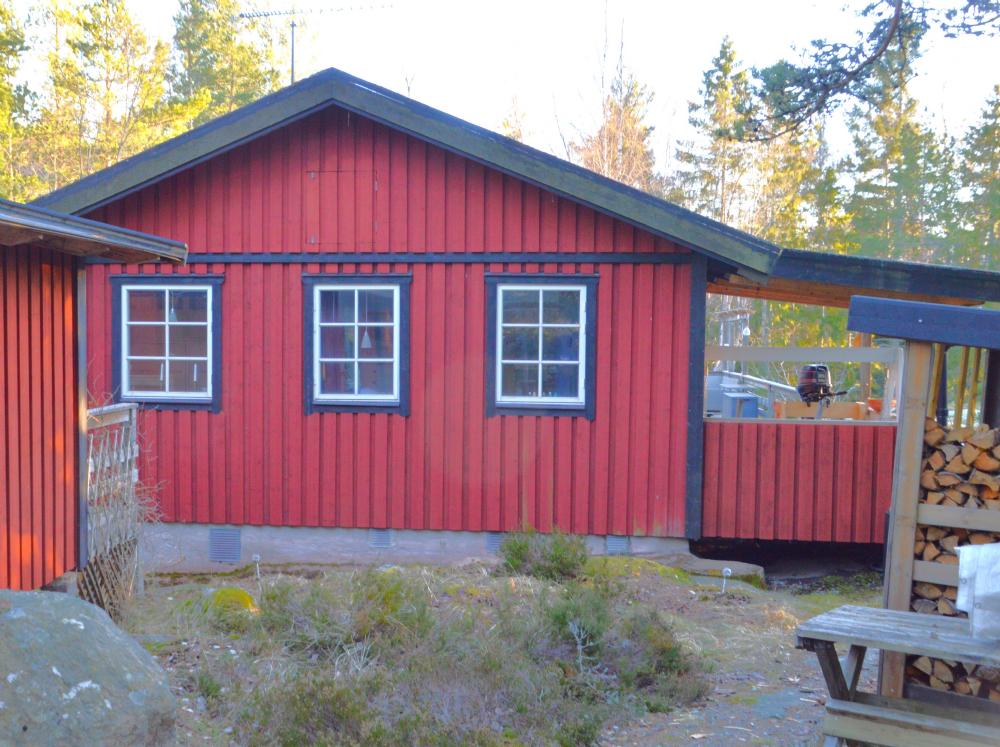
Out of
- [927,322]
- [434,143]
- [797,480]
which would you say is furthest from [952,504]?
[434,143]

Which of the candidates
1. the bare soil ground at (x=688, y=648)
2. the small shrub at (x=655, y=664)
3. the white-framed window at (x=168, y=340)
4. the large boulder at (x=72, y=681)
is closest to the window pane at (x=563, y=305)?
the bare soil ground at (x=688, y=648)

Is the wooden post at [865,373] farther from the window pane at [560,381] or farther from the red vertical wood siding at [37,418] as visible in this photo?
the red vertical wood siding at [37,418]

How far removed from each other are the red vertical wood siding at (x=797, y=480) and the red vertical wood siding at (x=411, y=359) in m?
0.44

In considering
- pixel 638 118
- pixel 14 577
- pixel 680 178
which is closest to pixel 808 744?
pixel 14 577

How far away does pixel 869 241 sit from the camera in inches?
1324

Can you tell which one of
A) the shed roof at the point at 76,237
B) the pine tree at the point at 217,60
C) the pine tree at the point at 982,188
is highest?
the pine tree at the point at 217,60

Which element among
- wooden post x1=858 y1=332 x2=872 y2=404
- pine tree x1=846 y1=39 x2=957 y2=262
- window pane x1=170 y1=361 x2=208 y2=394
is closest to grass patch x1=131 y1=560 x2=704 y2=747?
window pane x1=170 y1=361 x2=208 y2=394

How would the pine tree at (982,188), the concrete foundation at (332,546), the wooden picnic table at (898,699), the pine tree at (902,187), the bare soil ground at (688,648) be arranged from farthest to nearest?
the pine tree at (902,187) < the pine tree at (982,188) < the concrete foundation at (332,546) < the bare soil ground at (688,648) < the wooden picnic table at (898,699)

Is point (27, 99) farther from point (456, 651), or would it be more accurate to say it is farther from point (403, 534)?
point (456, 651)

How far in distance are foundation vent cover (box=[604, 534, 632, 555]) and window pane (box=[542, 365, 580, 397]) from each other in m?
1.44

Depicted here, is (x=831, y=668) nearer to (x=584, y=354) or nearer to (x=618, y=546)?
(x=618, y=546)

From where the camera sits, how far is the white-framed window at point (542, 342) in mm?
9898

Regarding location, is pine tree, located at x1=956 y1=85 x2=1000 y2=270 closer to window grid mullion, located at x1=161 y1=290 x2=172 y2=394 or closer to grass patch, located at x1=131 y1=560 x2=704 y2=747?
window grid mullion, located at x1=161 y1=290 x2=172 y2=394

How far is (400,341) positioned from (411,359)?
20cm
